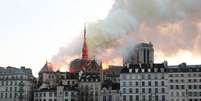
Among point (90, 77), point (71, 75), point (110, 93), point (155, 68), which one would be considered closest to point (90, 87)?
point (90, 77)

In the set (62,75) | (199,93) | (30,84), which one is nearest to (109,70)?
(62,75)

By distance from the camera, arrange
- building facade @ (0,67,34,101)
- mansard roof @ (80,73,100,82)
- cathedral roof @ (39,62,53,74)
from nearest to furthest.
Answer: building facade @ (0,67,34,101) → mansard roof @ (80,73,100,82) → cathedral roof @ (39,62,53,74)

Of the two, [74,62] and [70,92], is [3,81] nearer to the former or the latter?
[70,92]

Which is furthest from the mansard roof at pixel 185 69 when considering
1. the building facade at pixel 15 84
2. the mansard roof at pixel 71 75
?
the building facade at pixel 15 84

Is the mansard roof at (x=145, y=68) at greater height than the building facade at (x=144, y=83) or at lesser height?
greater

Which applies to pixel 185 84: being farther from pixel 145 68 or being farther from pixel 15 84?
pixel 15 84

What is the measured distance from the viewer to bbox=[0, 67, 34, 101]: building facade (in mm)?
141875

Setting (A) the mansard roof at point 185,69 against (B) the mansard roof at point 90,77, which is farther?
(B) the mansard roof at point 90,77

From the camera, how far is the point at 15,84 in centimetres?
14300

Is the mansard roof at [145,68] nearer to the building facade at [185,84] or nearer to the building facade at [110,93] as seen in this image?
the building facade at [185,84]

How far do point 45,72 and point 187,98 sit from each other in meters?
52.7

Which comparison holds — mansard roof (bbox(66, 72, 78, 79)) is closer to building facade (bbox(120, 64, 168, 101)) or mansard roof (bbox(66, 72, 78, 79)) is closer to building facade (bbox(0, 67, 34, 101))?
building facade (bbox(0, 67, 34, 101))

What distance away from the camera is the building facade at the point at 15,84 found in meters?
142

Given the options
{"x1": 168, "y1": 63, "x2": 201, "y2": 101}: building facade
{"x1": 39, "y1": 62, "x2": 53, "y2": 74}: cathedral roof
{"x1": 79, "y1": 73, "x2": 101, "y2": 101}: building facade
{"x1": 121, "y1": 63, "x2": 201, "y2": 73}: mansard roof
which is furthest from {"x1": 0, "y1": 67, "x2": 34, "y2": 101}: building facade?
{"x1": 168, "y1": 63, "x2": 201, "y2": 101}: building facade
